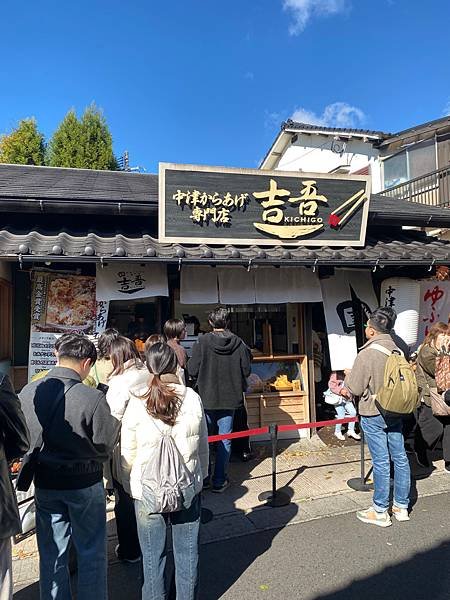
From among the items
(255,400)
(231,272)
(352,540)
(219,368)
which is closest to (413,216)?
(231,272)

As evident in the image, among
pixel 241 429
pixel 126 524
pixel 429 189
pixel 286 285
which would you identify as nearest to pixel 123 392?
pixel 126 524

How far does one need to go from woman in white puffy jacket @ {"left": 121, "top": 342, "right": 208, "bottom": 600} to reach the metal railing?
13061 millimetres

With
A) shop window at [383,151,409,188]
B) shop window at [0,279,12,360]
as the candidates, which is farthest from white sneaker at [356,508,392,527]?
shop window at [383,151,409,188]

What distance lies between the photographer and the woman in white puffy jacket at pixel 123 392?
347 centimetres

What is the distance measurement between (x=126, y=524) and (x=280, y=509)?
1.91 m

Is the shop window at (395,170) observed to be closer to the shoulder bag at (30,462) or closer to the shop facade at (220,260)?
the shop facade at (220,260)

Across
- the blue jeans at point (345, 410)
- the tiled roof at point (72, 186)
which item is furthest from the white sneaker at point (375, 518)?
the tiled roof at point (72, 186)

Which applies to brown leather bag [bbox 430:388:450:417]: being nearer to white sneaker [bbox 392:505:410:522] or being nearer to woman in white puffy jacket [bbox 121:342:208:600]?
white sneaker [bbox 392:505:410:522]

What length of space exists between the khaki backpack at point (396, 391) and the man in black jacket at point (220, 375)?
5.66ft

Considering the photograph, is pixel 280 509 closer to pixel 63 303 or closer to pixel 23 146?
pixel 63 303

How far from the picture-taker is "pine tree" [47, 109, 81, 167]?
24.5 metres

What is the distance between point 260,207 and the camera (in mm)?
6906

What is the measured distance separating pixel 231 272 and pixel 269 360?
1892mm

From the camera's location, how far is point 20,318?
267 inches
